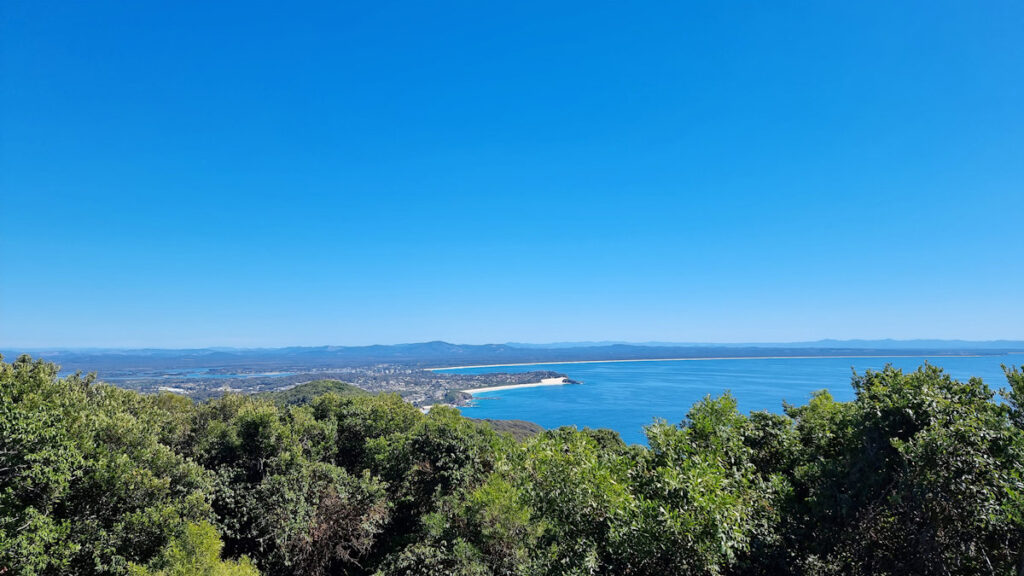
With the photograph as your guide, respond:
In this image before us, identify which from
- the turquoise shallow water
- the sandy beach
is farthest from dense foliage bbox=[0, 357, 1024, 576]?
the sandy beach

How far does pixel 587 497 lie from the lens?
8.15 meters

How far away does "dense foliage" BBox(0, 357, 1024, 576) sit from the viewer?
7.11m

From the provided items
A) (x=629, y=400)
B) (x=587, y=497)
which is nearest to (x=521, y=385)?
(x=629, y=400)

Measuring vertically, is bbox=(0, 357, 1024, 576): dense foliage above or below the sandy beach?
above

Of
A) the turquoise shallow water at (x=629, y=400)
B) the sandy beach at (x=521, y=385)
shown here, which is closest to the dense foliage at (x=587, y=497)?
the turquoise shallow water at (x=629, y=400)

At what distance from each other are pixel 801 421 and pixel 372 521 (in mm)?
16241

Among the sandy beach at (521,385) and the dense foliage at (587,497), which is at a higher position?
the dense foliage at (587,497)

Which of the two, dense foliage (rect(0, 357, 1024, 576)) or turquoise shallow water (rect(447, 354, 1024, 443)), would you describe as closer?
dense foliage (rect(0, 357, 1024, 576))

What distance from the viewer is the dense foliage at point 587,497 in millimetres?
7105

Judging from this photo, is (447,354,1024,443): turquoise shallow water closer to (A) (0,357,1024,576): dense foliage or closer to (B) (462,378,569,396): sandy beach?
(B) (462,378,569,396): sandy beach

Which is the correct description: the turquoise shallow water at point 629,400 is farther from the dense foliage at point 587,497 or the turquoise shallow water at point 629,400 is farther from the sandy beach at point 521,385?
the dense foliage at point 587,497

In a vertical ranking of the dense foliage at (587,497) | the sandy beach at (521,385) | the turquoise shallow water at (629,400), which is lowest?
the sandy beach at (521,385)

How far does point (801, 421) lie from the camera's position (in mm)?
13172

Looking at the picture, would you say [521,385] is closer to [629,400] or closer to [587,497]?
→ [629,400]
